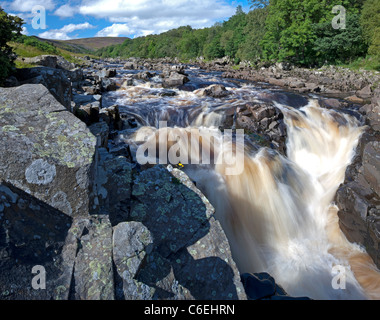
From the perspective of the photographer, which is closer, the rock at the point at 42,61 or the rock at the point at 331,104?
the rock at the point at 42,61

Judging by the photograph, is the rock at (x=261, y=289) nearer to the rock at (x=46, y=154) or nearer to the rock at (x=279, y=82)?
the rock at (x=46, y=154)

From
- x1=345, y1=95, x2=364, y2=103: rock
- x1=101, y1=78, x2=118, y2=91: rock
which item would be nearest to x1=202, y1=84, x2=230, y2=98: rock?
x1=101, y1=78, x2=118, y2=91: rock

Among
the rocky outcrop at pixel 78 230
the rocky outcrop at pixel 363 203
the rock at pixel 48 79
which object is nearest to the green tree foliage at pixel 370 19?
the rocky outcrop at pixel 363 203

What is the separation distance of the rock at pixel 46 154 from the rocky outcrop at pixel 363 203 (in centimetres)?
1000

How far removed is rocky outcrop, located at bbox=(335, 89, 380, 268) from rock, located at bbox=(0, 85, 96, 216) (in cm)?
1000

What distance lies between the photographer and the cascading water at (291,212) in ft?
25.9

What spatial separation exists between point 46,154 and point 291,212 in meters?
9.58

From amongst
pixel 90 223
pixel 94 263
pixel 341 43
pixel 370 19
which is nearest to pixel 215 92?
pixel 90 223

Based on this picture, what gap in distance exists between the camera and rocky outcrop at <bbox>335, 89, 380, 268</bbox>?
875 centimetres

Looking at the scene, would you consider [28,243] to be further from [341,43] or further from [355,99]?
[341,43]

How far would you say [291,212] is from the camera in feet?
33.2
